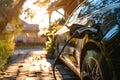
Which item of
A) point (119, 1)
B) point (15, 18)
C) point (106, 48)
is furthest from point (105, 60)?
point (15, 18)

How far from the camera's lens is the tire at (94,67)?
3.46 metres

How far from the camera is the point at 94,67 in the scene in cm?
377

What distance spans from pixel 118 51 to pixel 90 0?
1.99m

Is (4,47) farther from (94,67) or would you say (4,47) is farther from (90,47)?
(94,67)

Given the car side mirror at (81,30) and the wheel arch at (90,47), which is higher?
the car side mirror at (81,30)

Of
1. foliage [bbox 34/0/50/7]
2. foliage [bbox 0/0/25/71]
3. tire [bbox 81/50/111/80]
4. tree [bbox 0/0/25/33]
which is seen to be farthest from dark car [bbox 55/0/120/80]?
foliage [bbox 34/0/50/7]

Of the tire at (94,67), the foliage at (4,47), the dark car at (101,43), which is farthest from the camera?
the foliage at (4,47)

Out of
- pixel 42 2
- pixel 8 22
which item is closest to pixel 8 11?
pixel 8 22

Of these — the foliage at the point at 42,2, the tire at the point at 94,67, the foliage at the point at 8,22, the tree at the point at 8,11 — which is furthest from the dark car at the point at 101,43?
the foliage at the point at 42,2

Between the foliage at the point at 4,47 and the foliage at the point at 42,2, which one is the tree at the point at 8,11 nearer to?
the foliage at the point at 4,47

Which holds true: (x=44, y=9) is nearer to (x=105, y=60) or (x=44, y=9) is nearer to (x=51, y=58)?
(x=51, y=58)

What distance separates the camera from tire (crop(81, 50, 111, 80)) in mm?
3465

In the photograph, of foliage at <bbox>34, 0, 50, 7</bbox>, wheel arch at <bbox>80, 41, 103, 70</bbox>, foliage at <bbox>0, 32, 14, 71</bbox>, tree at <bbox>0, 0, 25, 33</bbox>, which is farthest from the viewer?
foliage at <bbox>34, 0, 50, 7</bbox>

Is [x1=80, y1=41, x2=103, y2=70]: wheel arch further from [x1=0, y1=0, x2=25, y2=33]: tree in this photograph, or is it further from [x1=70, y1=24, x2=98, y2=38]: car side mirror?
[x1=0, y1=0, x2=25, y2=33]: tree
